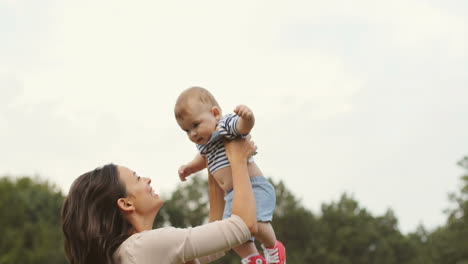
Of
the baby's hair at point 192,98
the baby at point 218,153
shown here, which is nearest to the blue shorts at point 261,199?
the baby at point 218,153

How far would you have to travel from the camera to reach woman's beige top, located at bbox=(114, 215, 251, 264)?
12.6 ft

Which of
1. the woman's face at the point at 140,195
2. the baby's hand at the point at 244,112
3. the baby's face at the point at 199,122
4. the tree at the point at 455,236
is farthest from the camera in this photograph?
the tree at the point at 455,236

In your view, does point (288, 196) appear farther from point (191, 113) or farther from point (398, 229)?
point (191, 113)

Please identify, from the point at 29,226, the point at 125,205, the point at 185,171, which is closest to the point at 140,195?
the point at 125,205

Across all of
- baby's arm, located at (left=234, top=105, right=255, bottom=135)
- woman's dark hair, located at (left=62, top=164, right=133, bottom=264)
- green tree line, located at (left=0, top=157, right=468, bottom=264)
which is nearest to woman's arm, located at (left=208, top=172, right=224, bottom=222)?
baby's arm, located at (left=234, top=105, right=255, bottom=135)

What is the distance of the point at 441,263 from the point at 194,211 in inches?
670

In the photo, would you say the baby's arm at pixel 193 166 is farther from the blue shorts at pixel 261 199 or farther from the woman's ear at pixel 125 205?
the woman's ear at pixel 125 205

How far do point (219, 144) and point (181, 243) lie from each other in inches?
42.1

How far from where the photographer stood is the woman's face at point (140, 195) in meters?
4.15

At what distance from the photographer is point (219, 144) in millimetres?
4754

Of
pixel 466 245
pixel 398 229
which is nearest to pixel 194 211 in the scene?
pixel 398 229

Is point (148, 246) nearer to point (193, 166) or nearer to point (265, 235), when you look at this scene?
point (265, 235)

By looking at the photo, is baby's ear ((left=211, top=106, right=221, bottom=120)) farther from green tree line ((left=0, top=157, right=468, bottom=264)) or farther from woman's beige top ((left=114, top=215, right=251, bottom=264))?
green tree line ((left=0, top=157, right=468, bottom=264))

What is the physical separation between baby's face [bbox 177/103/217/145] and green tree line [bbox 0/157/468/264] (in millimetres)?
38765
